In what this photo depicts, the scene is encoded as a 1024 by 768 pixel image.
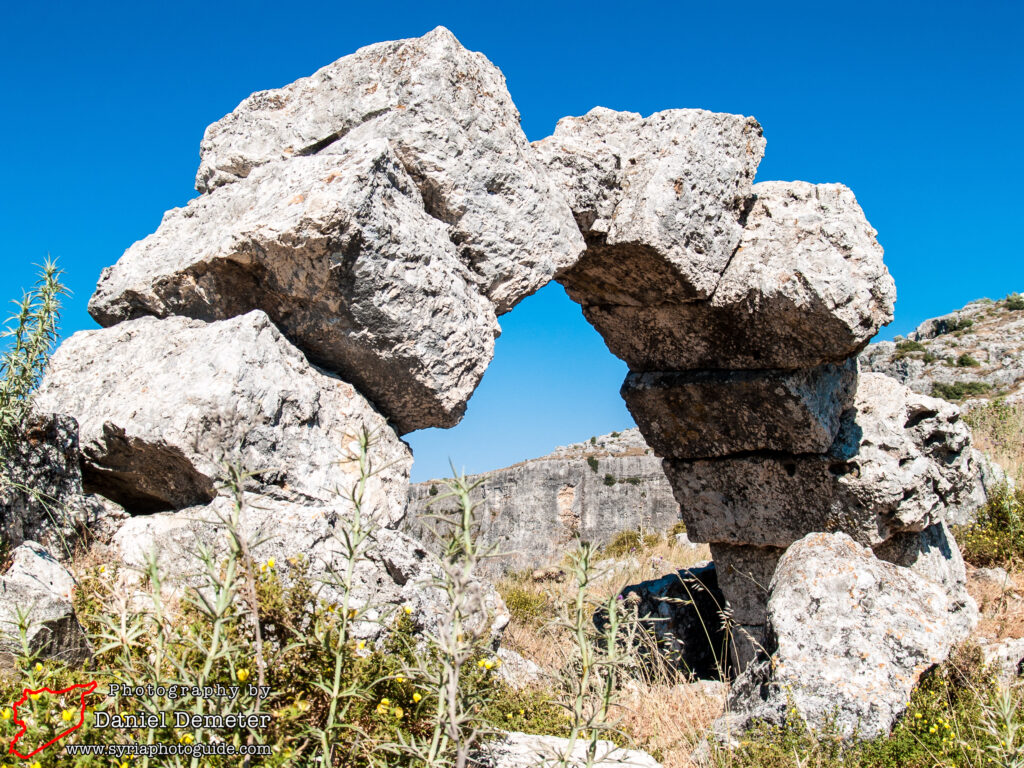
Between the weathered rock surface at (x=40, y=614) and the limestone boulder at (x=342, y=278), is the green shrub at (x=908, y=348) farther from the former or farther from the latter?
the weathered rock surface at (x=40, y=614)

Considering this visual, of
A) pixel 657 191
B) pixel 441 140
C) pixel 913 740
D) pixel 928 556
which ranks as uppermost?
pixel 657 191

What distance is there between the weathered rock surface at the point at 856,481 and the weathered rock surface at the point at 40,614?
5.69m

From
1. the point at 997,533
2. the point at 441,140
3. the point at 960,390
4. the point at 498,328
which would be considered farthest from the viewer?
the point at 960,390

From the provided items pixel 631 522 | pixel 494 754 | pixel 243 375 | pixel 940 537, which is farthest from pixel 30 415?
pixel 631 522

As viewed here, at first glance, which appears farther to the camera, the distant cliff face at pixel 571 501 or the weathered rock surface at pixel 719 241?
the distant cliff face at pixel 571 501

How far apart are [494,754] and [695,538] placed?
526cm

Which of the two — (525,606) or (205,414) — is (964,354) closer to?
(525,606)

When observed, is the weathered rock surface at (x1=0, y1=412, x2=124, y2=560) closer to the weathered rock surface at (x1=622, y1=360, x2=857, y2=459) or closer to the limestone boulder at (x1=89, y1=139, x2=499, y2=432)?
the limestone boulder at (x1=89, y1=139, x2=499, y2=432)

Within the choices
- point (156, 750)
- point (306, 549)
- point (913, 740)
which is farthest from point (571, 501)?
point (156, 750)

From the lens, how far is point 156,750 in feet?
6.24

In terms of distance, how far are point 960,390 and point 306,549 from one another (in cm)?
2138

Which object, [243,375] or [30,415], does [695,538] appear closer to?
[243,375]

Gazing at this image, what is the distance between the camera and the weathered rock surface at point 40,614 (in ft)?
8.54

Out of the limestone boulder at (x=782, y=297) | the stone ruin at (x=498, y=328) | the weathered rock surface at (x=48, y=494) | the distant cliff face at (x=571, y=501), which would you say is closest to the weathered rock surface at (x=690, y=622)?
the stone ruin at (x=498, y=328)
